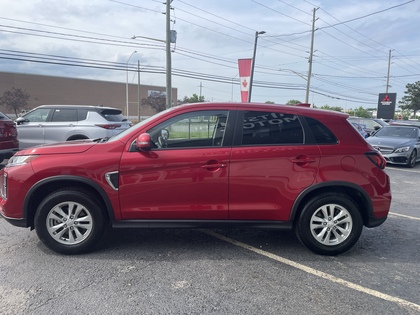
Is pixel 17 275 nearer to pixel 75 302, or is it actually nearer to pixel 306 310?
pixel 75 302

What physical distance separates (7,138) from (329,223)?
7.47m

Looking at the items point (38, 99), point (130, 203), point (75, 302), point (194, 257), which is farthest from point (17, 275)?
point (38, 99)

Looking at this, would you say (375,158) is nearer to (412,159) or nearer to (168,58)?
(412,159)

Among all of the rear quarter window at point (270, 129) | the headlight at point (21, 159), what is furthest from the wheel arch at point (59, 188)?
the rear quarter window at point (270, 129)

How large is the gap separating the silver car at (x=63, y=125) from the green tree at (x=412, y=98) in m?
65.1

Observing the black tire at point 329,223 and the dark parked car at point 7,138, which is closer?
the black tire at point 329,223

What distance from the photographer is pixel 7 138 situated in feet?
25.8

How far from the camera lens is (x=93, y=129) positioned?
957 centimetres

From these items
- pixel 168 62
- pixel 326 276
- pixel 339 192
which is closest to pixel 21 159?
pixel 326 276

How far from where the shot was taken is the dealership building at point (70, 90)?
6353 cm

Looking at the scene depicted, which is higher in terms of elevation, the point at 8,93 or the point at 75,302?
the point at 8,93

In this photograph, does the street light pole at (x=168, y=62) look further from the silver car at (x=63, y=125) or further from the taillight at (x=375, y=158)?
the taillight at (x=375, y=158)

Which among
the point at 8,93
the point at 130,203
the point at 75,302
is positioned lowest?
the point at 75,302

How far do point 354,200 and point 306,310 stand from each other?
1.72 m
